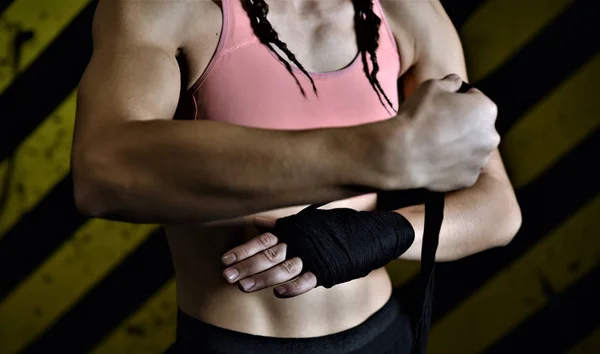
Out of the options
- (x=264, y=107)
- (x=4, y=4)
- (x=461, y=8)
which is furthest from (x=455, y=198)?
(x=4, y=4)

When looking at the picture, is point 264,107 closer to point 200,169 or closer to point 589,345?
point 200,169

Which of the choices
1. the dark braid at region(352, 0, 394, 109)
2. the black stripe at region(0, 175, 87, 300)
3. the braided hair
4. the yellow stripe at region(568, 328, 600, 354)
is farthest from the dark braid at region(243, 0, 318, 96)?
the yellow stripe at region(568, 328, 600, 354)

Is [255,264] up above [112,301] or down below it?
above

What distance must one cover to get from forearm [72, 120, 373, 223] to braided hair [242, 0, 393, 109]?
0.29m

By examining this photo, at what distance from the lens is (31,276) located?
146 centimetres

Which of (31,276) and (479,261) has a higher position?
(31,276)

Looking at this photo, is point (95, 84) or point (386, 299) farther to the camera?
point (386, 299)

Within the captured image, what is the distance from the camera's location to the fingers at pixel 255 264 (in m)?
0.66

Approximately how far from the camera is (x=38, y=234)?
56.8 inches

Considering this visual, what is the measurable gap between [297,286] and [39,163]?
96 cm

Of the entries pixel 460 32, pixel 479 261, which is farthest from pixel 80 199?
pixel 479 261

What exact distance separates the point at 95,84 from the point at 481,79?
1.04 meters

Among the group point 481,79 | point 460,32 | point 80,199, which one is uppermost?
point 80,199

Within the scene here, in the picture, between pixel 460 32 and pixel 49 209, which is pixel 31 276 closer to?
pixel 49 209
